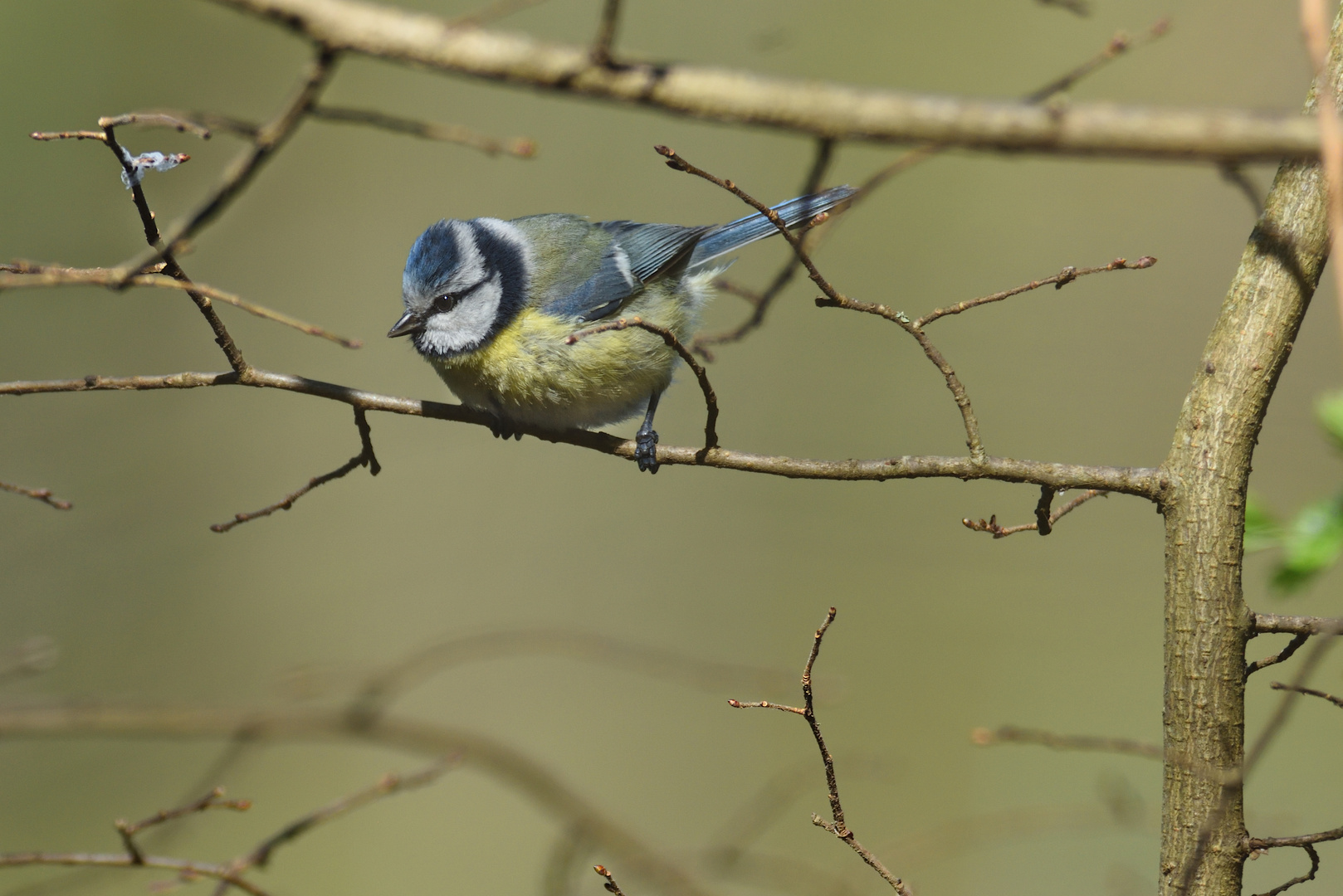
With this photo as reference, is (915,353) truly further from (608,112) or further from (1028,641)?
(608,112)

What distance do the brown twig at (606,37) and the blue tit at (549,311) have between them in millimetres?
1536

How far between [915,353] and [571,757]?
109 inches

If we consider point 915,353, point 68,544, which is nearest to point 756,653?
point 915,353

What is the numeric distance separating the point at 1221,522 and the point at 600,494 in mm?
4279

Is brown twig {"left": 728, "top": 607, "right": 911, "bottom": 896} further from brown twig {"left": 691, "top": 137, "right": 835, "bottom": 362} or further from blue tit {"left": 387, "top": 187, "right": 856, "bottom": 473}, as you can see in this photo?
blue tit {"left": 387, "top": 187, "right": 856, "bottom": 473}

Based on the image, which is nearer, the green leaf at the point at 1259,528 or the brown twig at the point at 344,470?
the green leaf at the point at 1259,528

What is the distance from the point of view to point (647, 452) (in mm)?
1957

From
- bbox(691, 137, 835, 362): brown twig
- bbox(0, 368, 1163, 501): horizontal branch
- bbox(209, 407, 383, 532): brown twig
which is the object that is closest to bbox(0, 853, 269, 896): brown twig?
bbox(209, 407, 383, 532): brown twig

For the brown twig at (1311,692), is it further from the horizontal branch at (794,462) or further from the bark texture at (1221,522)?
the horizontal branch at (794,462)

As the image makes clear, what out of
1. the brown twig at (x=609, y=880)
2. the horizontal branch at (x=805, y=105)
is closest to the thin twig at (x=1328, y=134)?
the horizontal branch at (x=805, y=105)

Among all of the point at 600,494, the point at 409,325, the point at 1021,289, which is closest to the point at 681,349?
the point at 1021,289

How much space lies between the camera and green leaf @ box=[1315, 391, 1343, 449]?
4.30 ft

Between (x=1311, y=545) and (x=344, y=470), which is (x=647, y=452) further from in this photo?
(x=1311, y=545)

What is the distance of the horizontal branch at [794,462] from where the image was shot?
1.32 metres
